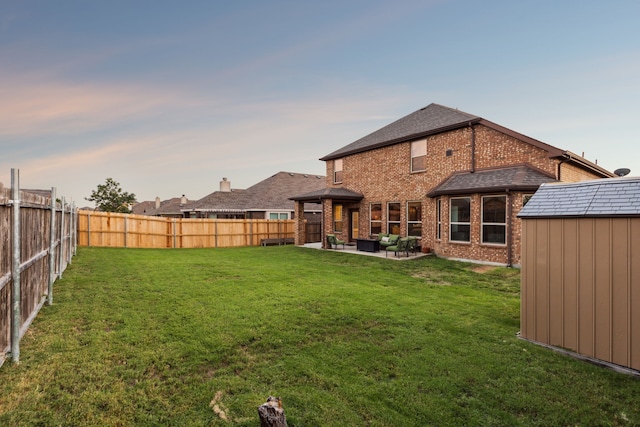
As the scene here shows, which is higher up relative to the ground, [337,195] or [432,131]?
[432,131]

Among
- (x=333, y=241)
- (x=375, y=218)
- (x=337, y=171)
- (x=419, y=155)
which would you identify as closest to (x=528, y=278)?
(x=419, y=155)

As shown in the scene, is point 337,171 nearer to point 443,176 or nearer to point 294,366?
point 443,176

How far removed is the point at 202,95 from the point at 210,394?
15.5m

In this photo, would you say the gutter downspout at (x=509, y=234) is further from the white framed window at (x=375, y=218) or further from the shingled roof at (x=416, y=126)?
the white framed window at (x=375, y=218)

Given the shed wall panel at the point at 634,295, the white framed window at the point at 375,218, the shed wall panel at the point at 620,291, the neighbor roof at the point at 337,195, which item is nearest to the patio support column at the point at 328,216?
the neighbor roof at the point at 337,195

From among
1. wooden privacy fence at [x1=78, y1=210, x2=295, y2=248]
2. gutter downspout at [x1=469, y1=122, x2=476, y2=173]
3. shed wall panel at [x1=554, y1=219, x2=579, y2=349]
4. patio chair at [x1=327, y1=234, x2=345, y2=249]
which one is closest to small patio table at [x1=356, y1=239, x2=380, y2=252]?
patio chair at [x1=327, y1=234, x2=345, y2=249]

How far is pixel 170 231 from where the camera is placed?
19.5m

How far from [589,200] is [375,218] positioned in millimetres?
13958

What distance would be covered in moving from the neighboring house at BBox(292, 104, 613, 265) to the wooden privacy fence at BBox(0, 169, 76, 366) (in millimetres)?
13379

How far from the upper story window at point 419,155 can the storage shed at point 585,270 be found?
11.2 metres

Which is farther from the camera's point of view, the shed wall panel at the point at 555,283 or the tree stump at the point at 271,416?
the shed wall panel at the point at 555,283

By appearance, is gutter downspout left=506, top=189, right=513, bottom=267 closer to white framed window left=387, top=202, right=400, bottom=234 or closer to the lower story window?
white framed window left=387, top=202, right=400, bottom=234

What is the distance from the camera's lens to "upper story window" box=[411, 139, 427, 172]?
1584 cm

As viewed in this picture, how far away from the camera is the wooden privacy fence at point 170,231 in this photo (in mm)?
16812
